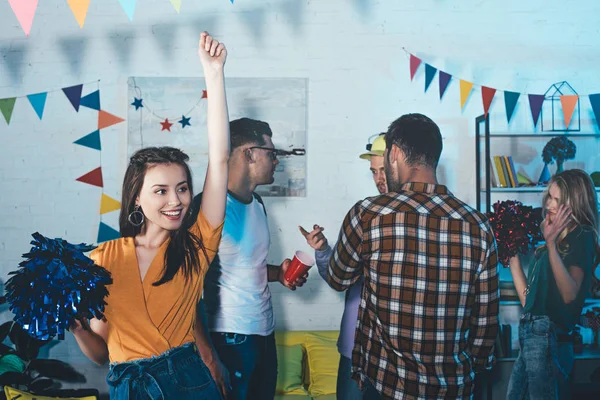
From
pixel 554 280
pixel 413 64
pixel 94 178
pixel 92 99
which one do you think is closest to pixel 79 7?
pixel 92 99

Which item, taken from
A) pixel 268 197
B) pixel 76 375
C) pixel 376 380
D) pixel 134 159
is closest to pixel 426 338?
pixel 376 380

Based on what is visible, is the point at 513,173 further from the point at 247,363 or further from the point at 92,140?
the point at 92,140

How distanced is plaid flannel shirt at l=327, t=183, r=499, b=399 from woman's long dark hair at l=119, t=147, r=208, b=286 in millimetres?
502

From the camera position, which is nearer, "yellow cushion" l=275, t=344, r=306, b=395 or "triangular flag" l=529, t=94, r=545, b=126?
"yellow cushion" l=275, t=344, r=306, b=395

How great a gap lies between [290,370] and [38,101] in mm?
2172

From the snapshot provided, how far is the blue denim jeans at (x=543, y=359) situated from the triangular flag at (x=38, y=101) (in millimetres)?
2926

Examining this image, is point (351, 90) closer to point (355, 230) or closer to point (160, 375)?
point (355, 230)

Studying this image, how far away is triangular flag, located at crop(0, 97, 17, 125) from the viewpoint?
11.5 ft

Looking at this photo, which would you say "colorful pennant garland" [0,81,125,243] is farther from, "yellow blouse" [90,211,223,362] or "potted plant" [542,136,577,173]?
"potted plant" [542,136,577,173]

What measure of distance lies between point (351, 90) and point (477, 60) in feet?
2.61

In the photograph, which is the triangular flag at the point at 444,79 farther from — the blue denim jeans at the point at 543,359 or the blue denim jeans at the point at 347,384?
the blue denim jeans at the point at 347,384

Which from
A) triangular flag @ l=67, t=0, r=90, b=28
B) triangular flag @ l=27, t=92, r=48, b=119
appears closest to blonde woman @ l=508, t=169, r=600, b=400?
triangular flag @ l=67, t=0, r=90, b=28

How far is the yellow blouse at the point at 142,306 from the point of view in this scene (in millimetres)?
1667

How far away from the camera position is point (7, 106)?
Result: 11.6 ft
